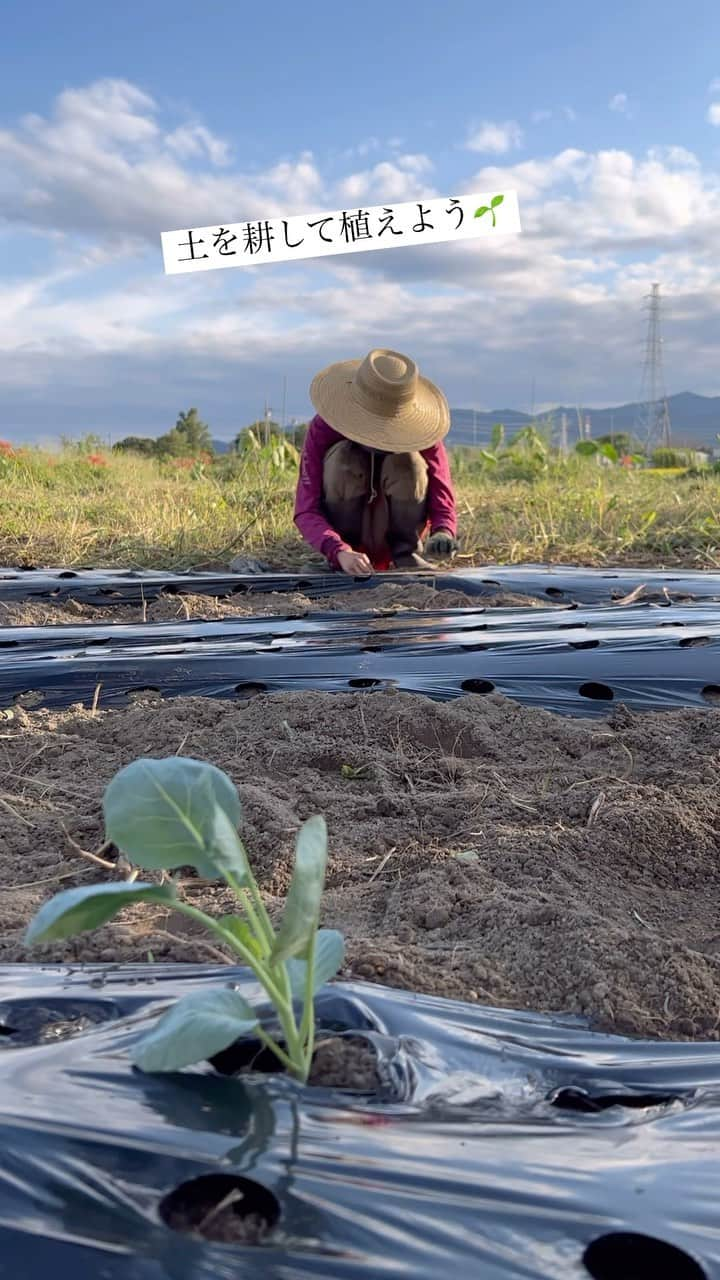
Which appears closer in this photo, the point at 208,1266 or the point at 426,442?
the point at 208,1266

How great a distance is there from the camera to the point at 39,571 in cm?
401

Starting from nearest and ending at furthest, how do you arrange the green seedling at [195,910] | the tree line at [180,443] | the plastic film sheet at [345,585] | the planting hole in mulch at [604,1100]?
the green seedling at [195,910], the planting hole in mulch at [604,1100], the plastic film sheet at [345,585], the tree line at [180,443]

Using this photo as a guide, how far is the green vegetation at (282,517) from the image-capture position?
16.2 ft

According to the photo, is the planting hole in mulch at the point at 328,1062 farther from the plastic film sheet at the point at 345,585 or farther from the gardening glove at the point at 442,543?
the gardening glove at the point at 442,543

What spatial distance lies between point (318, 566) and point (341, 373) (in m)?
0.85

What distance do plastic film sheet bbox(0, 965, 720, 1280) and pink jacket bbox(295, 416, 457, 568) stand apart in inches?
127

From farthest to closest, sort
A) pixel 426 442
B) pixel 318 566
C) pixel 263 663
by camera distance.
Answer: pixel 318 566 < pixel 426 442 < pixel 263 663

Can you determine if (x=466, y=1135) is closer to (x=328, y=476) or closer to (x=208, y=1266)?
(x=208, y=1266)

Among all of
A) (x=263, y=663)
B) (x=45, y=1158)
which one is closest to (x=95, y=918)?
(x=45, y=1158)

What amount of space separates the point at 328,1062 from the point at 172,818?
0.21m

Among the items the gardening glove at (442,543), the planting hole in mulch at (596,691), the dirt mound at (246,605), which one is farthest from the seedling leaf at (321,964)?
the gardening glove at (442,543)

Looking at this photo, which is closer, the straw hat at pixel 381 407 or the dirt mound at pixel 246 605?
the dirt mound at pixel 246 605

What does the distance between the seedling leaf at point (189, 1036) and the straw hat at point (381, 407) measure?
3300 millimetres

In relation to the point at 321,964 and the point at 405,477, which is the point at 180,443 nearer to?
the point at 405,477
